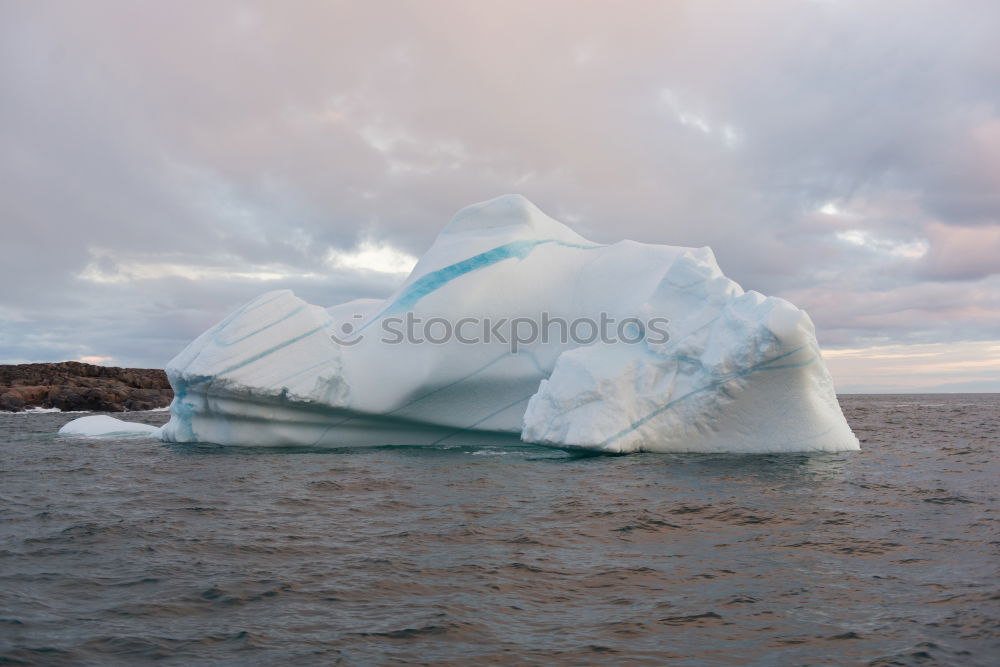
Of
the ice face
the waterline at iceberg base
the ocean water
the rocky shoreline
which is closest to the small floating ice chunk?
the waterline at iceberg base

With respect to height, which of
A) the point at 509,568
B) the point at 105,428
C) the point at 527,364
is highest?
the point at 527,364

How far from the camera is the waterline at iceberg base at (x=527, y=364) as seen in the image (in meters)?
11.7

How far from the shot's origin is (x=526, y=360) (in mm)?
14414

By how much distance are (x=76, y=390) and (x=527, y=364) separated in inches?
1207

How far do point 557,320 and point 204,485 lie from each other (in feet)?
24.7

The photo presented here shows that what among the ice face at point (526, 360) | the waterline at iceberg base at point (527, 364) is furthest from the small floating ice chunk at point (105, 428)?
the ice face at point (526, 360)

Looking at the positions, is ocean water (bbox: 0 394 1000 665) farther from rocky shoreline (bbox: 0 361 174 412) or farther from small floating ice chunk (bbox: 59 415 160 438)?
rocky shoreline (bbox: 0 361 174 412)

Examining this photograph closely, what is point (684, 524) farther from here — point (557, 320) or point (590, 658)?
point (557, 320)

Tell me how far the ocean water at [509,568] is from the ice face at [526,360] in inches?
70.6

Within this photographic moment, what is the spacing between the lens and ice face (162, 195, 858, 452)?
11.7 meters

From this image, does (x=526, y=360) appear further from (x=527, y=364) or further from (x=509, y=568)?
(x=509, y=568)

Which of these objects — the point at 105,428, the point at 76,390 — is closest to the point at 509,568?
the point at 105,428

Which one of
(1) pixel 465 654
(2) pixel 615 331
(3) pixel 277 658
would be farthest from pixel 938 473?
(3) pixel 277 658

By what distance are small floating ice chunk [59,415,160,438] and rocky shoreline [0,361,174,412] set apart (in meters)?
20.0
